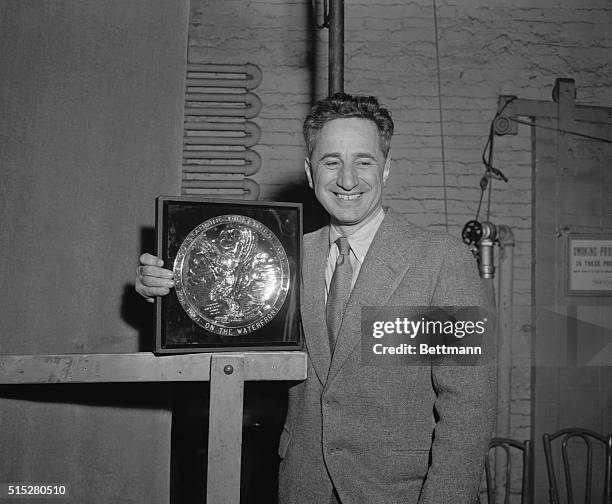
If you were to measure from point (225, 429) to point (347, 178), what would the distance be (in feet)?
2.29

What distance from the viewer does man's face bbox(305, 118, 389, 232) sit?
1498mm

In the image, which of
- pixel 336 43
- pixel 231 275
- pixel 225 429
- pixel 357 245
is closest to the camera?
pixel 225 429

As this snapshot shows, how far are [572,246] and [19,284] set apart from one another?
292 cm

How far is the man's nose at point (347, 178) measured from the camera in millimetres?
1478

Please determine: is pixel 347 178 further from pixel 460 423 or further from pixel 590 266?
pixel 590 266

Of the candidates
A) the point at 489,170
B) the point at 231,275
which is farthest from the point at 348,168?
the point at 489,170

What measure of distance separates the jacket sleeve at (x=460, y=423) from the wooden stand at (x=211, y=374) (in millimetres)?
384

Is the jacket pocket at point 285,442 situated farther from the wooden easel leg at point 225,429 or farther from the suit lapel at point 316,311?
the wooden easel leg at point 225,429

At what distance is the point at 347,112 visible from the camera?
152 cm

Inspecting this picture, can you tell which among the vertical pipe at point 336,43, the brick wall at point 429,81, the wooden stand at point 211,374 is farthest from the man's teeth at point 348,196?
the brick wall at point 429,81

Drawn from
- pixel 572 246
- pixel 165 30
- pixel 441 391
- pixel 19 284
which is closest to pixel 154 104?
pixel 165 30

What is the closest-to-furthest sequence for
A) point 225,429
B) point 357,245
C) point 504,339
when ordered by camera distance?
point 225,429, point 357,245, point 504,339

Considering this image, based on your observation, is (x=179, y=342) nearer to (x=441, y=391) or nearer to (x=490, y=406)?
(x=441, y=391)

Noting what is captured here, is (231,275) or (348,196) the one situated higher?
(348,196)
